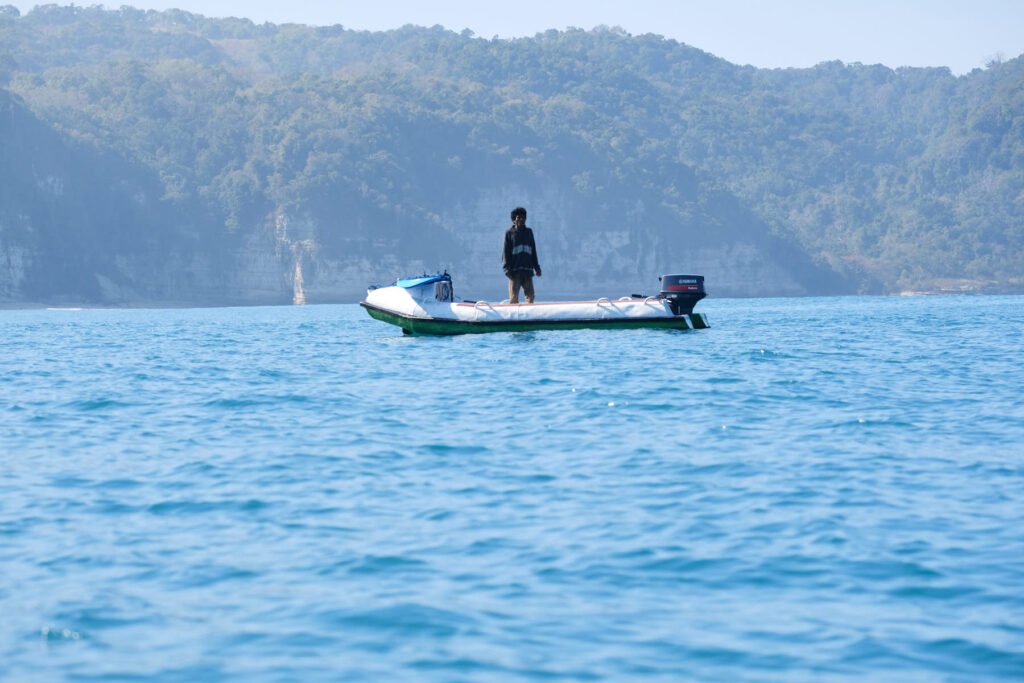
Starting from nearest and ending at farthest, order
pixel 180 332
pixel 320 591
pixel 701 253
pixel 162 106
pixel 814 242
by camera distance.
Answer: pixel 320 591
pixel 180 332
pixel 162 106
pixel 701 253
pixel 814 242

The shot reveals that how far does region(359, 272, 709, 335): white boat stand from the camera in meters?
27.5

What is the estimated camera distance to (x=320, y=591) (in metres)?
7.95

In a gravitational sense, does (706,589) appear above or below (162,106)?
below

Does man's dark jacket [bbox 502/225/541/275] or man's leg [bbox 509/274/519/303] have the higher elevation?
man's dark jacket [bbox 502/225/541/275]

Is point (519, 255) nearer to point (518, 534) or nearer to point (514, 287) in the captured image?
point (514, 287)

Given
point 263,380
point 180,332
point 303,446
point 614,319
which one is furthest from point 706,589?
point 180,332

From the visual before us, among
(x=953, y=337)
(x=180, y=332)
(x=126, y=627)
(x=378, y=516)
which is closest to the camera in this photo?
(x=126, y=627)

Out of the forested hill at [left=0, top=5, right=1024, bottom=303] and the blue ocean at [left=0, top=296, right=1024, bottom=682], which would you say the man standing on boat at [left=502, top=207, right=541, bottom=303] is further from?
the forested hill at [left=0, top=5, right=1024, bottom=303]

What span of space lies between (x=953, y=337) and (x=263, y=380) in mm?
19869

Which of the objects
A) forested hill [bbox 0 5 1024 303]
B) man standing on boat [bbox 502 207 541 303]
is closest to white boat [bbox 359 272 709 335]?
man standing on boat [bbox 502 207 541 303]

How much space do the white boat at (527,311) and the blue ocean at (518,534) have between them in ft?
27.3

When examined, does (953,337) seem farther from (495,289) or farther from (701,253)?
(701,253)

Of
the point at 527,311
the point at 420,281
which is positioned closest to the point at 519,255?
the point at 527,311

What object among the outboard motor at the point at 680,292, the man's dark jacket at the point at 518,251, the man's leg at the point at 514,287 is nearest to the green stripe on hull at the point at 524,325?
the outboard motor at the point at 680,292
